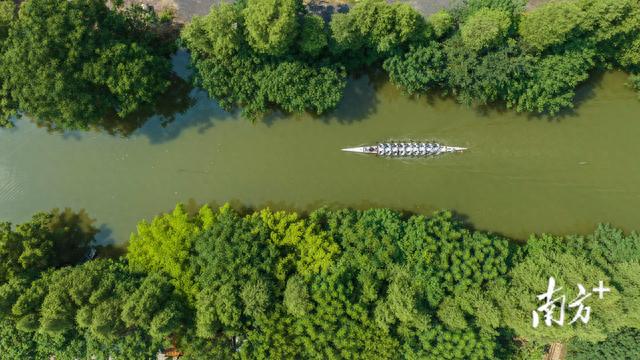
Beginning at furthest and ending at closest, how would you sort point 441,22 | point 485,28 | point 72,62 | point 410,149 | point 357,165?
1. point 357,165
2. point 410,149
3. point 441,22
4. point 485,28
5. point 72,62

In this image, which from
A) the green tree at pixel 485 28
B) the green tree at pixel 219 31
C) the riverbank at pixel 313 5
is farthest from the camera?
the riverbank at pixel 313 5

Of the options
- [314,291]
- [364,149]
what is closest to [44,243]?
[314,291]

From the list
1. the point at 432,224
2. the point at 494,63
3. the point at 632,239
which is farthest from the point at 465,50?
the point at 632,239

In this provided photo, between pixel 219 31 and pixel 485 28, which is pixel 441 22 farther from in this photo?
pixel 219 31

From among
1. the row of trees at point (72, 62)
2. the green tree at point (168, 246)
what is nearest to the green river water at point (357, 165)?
the green tree at point (168, 246)

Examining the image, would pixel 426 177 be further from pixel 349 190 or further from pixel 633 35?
pixel 633 35

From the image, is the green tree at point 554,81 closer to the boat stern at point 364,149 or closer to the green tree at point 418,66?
the green tree at point 418,66
